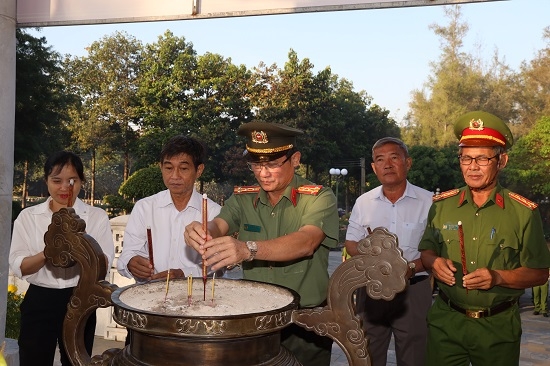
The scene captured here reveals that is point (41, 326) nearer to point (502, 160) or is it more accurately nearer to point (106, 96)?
point (502, 160)

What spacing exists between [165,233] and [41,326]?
807 millimetres

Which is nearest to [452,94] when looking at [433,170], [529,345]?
[433,170]

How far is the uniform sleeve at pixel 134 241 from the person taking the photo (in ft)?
10.7

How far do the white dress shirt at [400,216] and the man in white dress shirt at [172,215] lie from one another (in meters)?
1.30

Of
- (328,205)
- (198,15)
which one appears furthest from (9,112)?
(328,205)

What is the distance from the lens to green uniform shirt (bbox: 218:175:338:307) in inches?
108

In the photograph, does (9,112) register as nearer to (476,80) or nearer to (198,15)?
(198,15)

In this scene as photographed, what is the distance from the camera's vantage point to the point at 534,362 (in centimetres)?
628

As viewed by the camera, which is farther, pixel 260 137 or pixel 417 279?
pixel 417 279

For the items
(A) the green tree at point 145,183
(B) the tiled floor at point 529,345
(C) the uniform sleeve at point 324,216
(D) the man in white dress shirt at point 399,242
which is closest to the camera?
(C) the uniform sleeve at point 324,216

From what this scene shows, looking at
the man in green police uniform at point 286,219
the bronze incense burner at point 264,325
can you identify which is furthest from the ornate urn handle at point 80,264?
the man in green police uniform at point 286,219

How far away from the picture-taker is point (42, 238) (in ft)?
11.0

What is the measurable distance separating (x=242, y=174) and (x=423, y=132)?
676 inches

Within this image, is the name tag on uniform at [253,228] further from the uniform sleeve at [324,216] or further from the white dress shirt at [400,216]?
the white dress shirt at [400,216]
